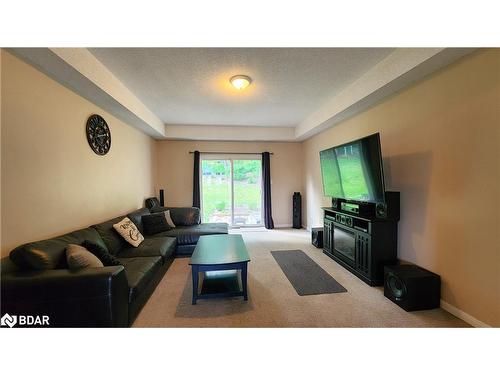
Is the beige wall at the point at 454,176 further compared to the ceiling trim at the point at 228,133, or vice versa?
the ceiling trim at the point at 228,133

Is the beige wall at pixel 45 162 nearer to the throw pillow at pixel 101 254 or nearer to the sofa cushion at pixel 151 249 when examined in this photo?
the throw pillow at pixel 101 254

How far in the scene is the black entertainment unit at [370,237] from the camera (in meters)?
2.37

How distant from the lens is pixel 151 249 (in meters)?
2.60

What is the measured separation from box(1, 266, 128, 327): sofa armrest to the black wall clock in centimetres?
170

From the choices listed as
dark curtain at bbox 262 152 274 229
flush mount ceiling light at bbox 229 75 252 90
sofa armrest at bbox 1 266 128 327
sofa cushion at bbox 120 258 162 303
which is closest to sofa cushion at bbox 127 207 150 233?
sofa cushion at bbox 120 258 162 303

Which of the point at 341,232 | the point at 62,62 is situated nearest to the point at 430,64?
the point at 341,232

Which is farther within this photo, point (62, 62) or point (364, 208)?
point (364, 208)

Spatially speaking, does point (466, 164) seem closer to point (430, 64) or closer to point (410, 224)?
point (410, 224)

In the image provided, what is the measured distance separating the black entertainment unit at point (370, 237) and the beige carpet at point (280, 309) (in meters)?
0.19

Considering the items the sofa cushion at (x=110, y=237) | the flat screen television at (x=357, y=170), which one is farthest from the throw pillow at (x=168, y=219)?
the flat screen television at (x=357, y=170)

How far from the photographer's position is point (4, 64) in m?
1.51

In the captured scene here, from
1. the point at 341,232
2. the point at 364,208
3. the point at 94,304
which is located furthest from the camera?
the point at 341,232

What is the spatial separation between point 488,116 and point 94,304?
343 centimetres

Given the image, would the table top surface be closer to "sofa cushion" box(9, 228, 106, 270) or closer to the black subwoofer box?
"sofa cushion" box(9, 228, 106, 270)
